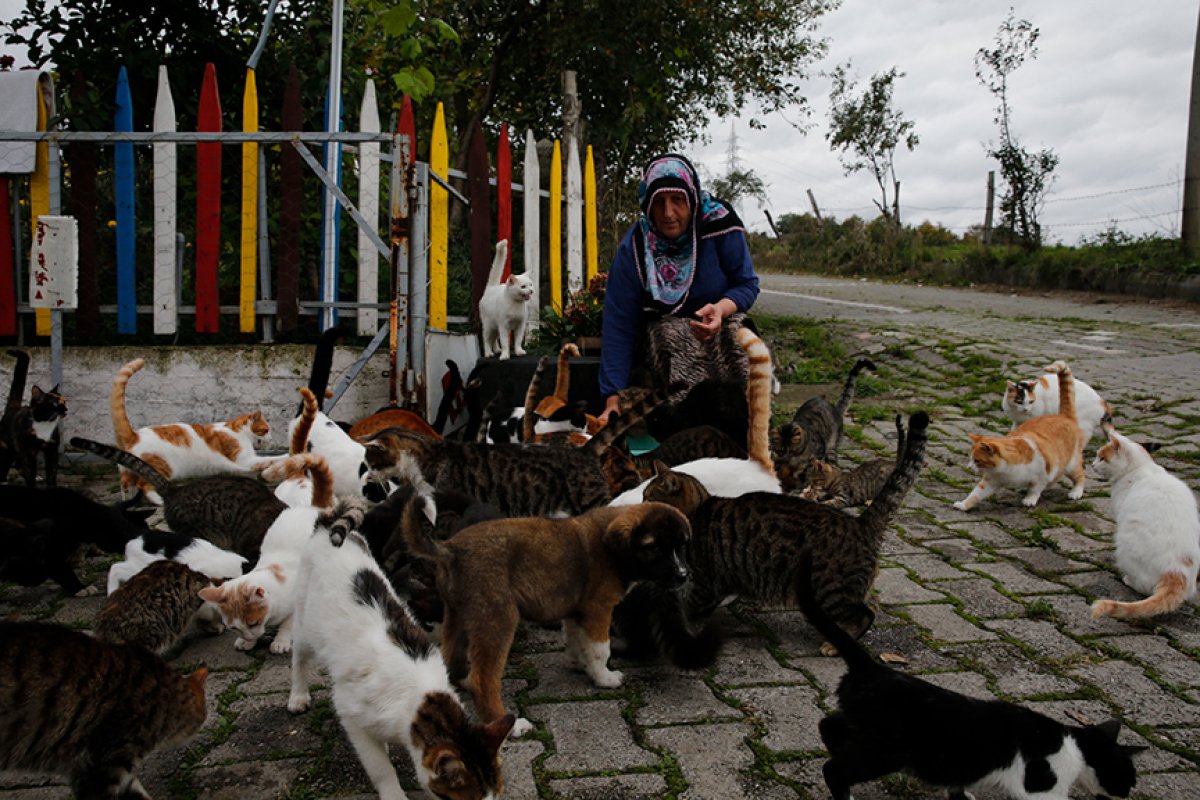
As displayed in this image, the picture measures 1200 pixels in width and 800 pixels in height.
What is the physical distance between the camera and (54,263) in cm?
702

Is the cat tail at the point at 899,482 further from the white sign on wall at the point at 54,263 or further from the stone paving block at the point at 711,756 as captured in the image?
the white sign on wall at the point at 54,263

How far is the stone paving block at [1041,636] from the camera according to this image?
3.79 meters

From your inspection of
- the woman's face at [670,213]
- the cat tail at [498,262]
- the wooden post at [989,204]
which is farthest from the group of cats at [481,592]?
the wooden post at [989,204]

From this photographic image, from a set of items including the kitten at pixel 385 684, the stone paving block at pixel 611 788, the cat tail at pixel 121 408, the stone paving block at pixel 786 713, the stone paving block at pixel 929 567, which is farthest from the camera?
the cat tail at pixel 121 408

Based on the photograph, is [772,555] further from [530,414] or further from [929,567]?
[530,414]

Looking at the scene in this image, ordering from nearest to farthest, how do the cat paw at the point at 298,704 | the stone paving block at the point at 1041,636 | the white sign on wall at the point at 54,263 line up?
the cat paw at the point at 298,704, the stone paving block at the point at 1041,636, the white sign on wall at the point at 54,263

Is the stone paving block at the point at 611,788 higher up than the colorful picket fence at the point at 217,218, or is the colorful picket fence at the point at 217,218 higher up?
the colorful picket fence at the point at 217,218

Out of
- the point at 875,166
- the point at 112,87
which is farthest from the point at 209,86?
the point at 875,166

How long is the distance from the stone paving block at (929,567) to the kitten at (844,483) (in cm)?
80

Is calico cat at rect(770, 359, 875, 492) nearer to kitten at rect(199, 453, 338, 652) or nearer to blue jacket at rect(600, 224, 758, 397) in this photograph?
blue jacket at rect(600, 224, 758, 397)

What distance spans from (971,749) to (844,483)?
11.6 ft

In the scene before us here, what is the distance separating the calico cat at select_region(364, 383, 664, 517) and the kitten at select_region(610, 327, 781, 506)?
25cm

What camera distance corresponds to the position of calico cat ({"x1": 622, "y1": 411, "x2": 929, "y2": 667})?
373 centimetres

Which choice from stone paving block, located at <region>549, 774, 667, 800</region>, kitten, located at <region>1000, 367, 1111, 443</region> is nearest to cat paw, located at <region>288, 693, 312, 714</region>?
stone paving block, located at <region>549, 774, 667, 800</region>
